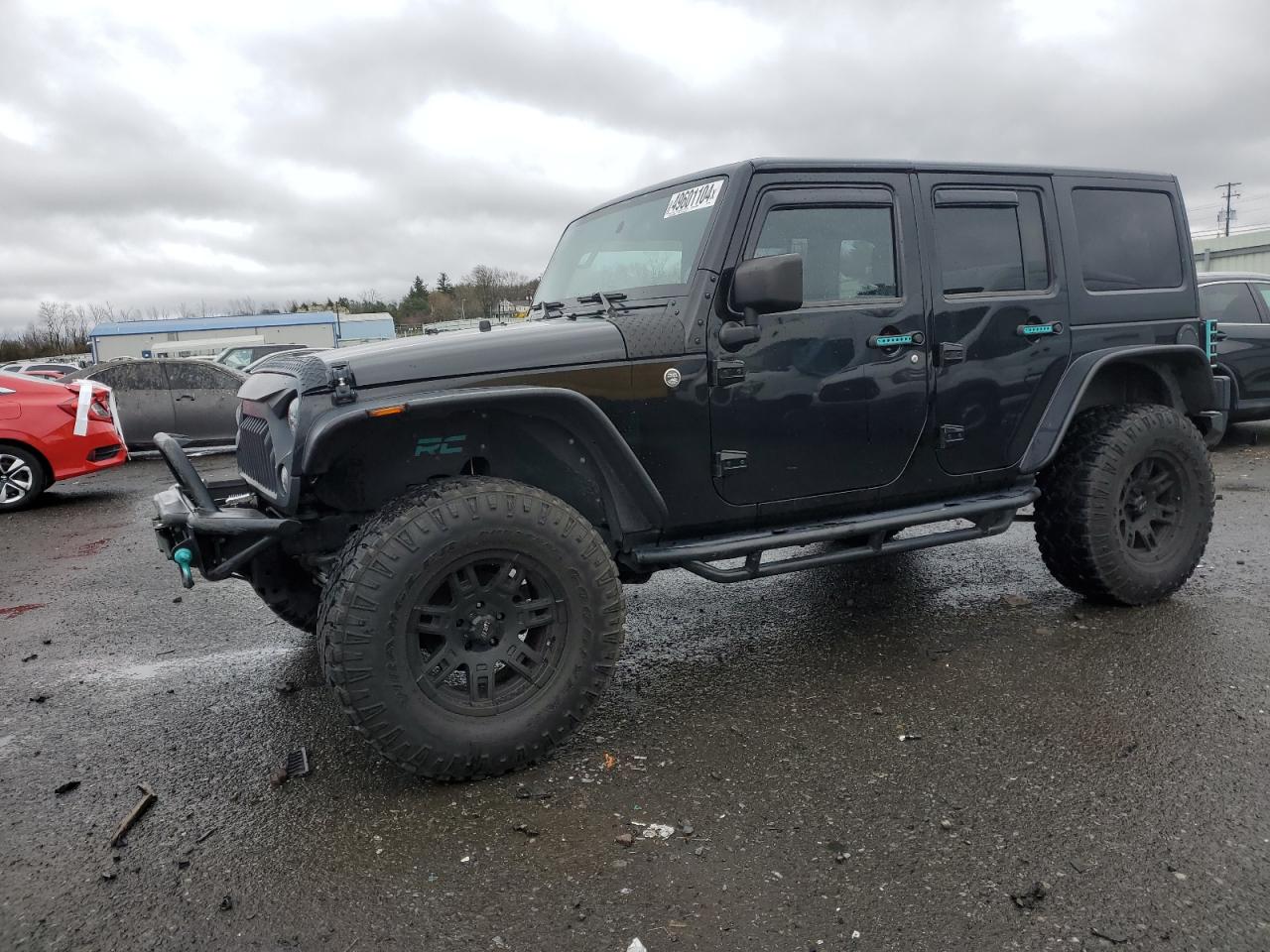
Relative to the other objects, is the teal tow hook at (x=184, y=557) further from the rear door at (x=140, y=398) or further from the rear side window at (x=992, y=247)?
the rear door at (x=140, y=398)

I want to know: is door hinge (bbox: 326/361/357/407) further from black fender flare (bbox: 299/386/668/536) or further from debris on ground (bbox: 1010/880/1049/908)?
debris on ground (bbox: 1010/880/1049/908)

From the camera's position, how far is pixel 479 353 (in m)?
2.88

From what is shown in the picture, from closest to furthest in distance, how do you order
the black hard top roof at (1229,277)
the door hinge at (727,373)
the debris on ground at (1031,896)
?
the debris on ground at (1031,896) < the door hinge at (727,373) < the black hard top roof at (1229,277)

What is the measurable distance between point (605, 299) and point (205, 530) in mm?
1680

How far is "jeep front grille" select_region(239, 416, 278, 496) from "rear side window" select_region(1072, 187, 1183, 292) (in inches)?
142

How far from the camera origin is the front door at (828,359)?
3268mm

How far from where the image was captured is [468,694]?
2.83m

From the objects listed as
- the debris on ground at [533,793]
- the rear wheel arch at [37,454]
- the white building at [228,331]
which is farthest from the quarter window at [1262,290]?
the white building at [228,331]

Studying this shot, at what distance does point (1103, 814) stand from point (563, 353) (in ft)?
7.17

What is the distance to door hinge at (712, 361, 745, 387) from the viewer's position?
3.18m

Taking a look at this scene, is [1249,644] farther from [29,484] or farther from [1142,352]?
[29,484]

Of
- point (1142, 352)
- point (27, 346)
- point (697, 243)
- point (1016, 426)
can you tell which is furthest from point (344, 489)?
point (27, 346)

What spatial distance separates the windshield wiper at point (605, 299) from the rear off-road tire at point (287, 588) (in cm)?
162

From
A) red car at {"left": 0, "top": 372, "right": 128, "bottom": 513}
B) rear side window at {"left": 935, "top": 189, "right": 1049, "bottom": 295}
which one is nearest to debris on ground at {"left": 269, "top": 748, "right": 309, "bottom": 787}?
rear side window at {"left": 935, "top": 189, "right": 1049, "bottom": 295}
